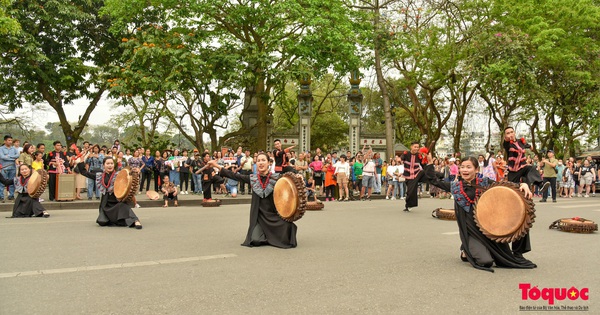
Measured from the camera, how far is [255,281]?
510 centimetres

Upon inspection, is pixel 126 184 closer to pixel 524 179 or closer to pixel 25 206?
pixel 25 206

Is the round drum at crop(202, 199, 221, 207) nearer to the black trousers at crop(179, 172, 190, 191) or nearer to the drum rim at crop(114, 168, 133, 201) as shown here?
the black trousers at crop(179, 172, 190, 191)

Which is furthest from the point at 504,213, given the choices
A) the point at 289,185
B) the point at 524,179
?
the point at 524,179

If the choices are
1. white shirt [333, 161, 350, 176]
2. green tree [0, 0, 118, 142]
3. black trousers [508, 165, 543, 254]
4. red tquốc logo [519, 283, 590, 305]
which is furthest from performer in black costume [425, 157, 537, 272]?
green tree [0, 0, 118, 142]

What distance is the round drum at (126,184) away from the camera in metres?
9.02

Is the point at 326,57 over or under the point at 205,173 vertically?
over

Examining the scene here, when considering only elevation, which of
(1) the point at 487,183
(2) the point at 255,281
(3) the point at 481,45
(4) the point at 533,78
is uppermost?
(3) the point at 481,45

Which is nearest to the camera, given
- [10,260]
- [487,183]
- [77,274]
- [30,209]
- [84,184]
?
[77,274]

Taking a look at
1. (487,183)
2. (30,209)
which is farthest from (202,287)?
(30,209)

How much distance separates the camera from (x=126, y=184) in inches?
356

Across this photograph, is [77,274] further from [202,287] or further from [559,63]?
[559,63]

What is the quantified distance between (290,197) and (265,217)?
0.58 metres

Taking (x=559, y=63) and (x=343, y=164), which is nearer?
(x=343, y=164)

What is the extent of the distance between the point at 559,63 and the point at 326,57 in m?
13.6
